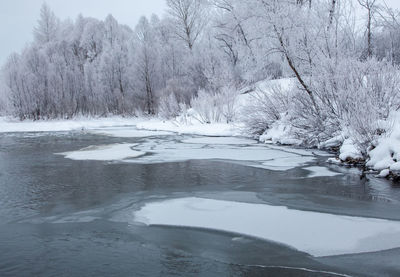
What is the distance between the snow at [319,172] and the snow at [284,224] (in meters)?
2.12

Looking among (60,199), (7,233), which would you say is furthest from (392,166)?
(7,233)

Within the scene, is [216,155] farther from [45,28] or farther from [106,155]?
[45,28]

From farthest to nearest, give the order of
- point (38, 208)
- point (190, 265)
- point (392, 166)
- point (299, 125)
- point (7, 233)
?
point (299, 125) < point (392, 166) < point (38, 208) < point (7, 233) < point (190, 265)

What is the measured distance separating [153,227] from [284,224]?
54.4 inches

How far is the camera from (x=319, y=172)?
620 cm

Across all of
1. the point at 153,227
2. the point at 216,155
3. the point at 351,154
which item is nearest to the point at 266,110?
the point at 216,155

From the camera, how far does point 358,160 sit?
6.93m

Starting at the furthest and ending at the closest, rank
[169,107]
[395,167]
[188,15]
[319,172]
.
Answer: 1. [188,15]
2. [169,107]
3. [319,172]
4. [395,167]

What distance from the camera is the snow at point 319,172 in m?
5.97

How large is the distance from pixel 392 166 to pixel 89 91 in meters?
29.4

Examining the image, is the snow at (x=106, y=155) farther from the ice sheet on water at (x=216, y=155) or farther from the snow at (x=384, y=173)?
the snow at (x=384, y=173)

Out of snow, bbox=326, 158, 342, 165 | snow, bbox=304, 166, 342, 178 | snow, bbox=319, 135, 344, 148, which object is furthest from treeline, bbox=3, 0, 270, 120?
snow, bbox=304, 166, 342, 178

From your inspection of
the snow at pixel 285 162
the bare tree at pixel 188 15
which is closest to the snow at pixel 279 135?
the snow at pixel 285 162

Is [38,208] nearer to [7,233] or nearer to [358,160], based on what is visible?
[7,233]
